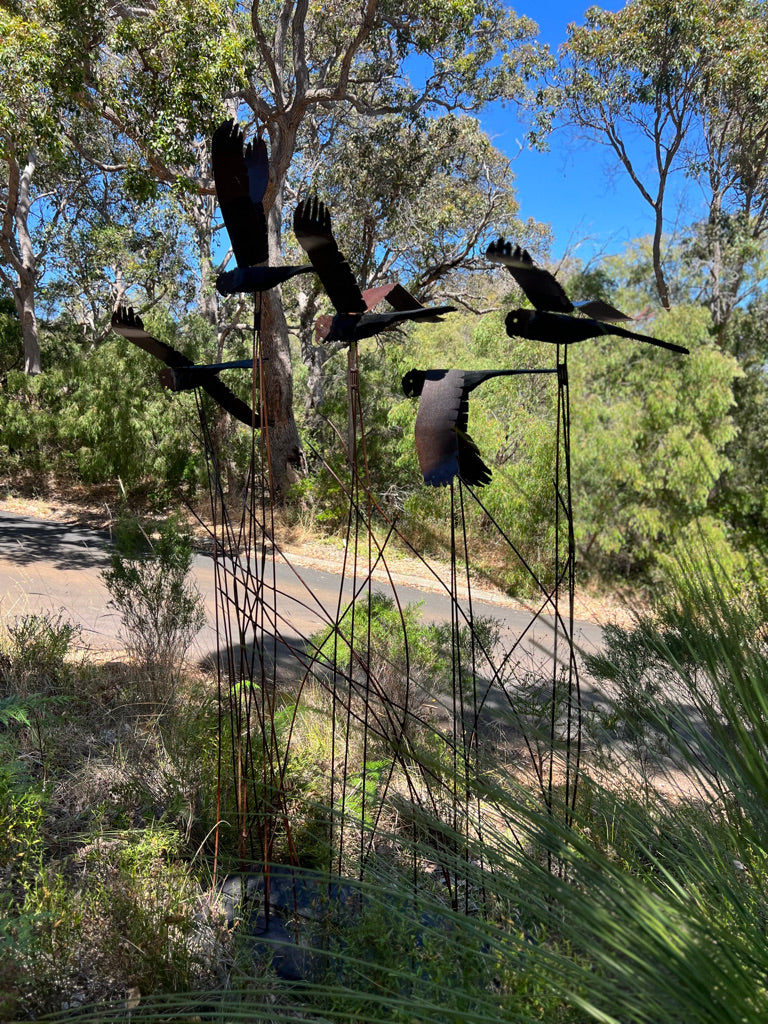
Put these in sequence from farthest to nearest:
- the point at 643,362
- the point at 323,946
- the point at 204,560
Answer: the point at 643,362 → the point at 204,560 → the point at 323,946

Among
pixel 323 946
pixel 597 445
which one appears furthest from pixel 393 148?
pixel 323 946

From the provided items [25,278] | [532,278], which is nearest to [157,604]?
[532,278]

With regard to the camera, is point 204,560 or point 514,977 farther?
point 204,560

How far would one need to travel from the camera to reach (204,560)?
8.64 m

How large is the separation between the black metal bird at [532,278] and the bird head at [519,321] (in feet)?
0.22

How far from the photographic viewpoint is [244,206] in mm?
1573

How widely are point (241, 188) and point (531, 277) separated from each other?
0.70 metres

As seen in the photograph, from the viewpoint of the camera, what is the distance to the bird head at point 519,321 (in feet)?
4.85

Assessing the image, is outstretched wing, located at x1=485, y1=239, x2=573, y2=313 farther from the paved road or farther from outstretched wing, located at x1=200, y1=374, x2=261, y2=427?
the paved road

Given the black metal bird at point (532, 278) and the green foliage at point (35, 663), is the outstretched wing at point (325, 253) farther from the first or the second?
the green foliage at point (35, 663)

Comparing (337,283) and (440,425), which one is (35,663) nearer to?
(337,283)

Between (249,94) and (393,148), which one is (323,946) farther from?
(393,148)

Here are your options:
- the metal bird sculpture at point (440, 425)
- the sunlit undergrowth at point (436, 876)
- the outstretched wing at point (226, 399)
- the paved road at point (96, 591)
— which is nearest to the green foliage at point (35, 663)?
the sunlit undergrowth at point (436, 876)

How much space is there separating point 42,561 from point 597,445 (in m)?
6.85
